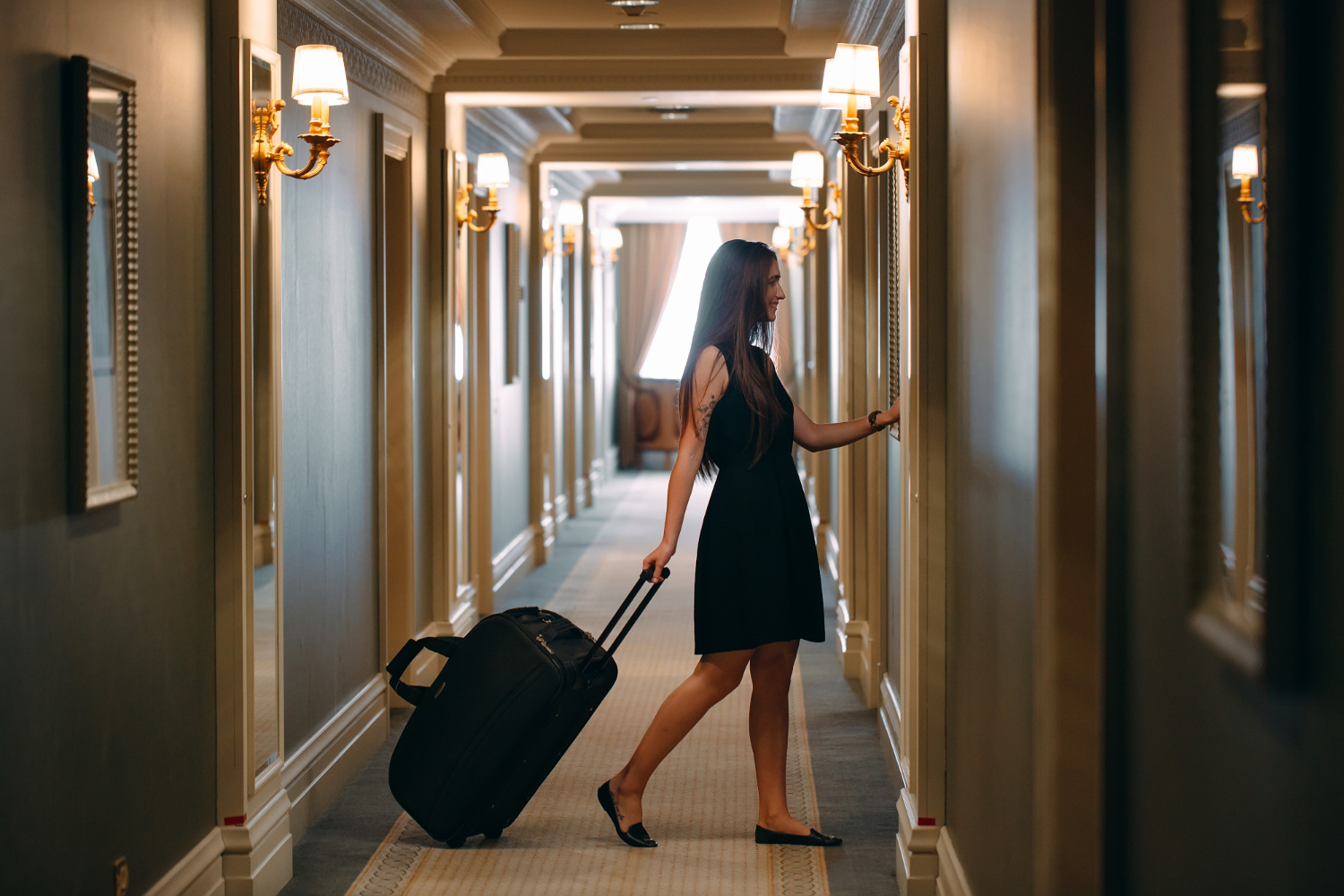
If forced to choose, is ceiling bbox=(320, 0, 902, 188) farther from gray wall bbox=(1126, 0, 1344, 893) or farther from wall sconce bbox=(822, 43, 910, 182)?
gray wall bbox=(1126, 0, 1344, 893)

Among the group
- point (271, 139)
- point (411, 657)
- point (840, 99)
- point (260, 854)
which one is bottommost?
point (260, 854)

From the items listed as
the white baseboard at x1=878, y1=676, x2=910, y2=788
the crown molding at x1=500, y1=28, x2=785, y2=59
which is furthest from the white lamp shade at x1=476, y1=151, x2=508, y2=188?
the white baseboard at x1=878, y1=676, x2=910, y2=788

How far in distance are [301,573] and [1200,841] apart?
291 centimetres

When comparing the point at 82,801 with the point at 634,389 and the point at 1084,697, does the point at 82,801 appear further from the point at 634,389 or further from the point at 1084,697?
the point at 634,389

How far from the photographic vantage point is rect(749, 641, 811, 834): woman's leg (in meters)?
3.36

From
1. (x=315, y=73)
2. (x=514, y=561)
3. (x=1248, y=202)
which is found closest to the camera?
(x=1248, y=202)

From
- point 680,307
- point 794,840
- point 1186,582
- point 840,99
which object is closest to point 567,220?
point 680,307

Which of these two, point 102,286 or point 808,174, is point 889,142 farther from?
point 808,174

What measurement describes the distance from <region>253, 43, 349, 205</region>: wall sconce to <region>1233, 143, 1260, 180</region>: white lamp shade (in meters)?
2.34

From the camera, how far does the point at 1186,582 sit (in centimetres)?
141

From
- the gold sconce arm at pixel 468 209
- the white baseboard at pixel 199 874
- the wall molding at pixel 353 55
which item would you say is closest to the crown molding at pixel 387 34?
the wall molding at pixel 353 55

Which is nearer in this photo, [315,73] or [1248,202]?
[1248,202]

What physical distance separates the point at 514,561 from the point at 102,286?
5620 millimetres

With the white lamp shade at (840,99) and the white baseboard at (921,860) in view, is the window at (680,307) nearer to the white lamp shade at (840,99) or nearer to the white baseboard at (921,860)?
the white lamp shade at (840,99)
